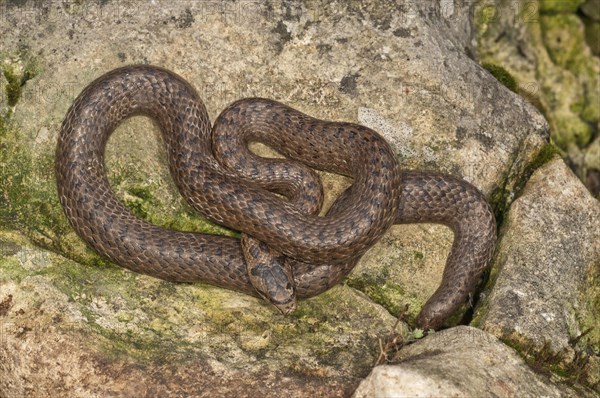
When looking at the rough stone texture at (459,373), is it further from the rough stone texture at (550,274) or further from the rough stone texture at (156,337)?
the rough stone texture at (156,337)

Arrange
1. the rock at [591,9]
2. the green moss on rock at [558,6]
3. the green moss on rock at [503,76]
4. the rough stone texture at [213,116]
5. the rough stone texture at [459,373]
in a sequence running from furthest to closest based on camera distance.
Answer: the green moss on rock at [558,6] → the rock at [591,9] → the green moss on rock at [503,76] → the rough stone texture at [213,116] → the rough stone texture at [459,373]

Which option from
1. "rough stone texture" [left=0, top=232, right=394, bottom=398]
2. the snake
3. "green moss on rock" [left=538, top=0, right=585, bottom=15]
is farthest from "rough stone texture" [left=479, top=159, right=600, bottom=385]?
"green moss on rock" [left=538, top=0, right=585, bottom=15]

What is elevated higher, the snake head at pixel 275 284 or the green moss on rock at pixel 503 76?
the green moss on rock at pixel 503 76

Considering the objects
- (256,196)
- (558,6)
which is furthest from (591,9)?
(256,196)

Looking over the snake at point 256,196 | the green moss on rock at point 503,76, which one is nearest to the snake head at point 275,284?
the snake at point 256,196

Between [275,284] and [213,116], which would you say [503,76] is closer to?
[213,116]
